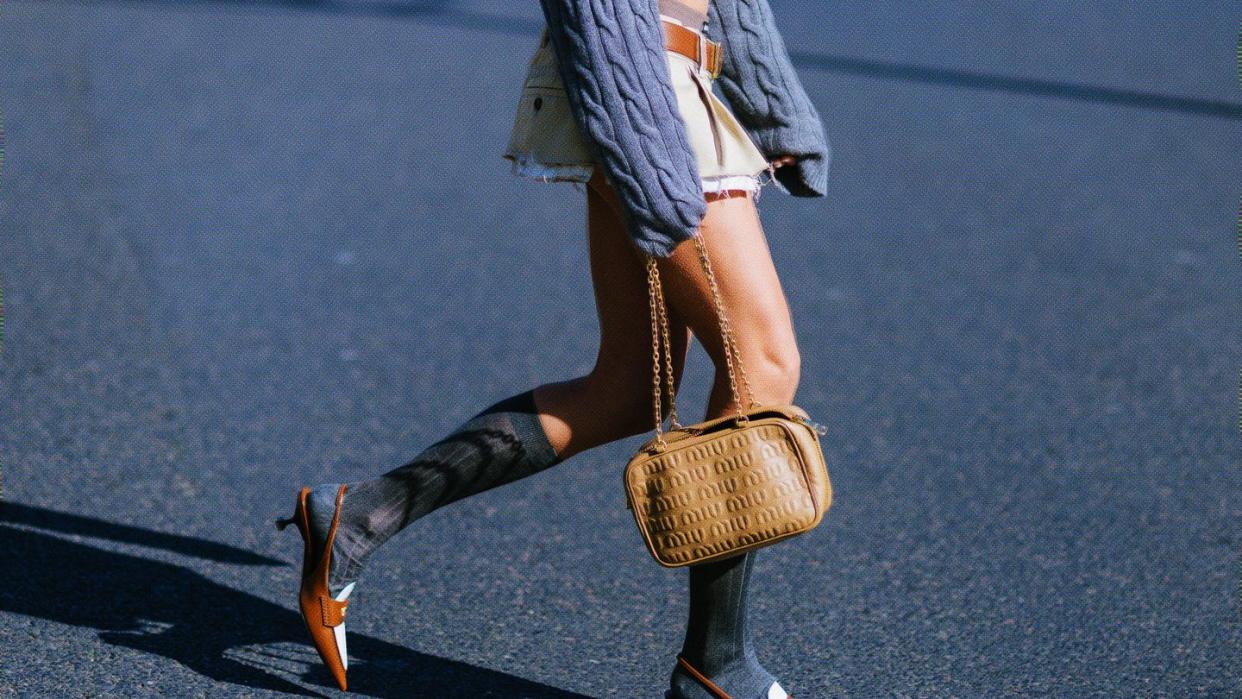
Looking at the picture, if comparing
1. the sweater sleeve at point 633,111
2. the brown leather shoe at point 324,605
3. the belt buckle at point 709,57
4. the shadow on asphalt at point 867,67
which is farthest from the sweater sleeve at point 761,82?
the shadow on asphalt at point 867,67

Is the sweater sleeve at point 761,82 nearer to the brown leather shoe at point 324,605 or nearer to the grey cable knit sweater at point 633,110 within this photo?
the grey cable knit sweater at point 633,110

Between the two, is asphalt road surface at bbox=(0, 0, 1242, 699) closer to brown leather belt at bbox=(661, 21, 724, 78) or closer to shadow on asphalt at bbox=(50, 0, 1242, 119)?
shadow on asphalt at bbox=(50, 0, 1242, 119)

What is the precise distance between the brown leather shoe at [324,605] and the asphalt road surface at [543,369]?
0.37 ft

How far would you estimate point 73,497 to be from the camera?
11.7ft

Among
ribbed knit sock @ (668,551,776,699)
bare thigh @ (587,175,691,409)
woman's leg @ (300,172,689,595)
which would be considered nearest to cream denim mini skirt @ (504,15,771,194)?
bare thigh @ (587,175,691,409)

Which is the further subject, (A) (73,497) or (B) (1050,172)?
(B) (1050,172)

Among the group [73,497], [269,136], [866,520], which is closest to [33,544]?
[73,497]

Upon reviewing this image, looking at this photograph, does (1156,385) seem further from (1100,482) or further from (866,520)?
(866,520)

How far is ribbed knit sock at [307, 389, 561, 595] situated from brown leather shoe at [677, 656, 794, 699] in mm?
430

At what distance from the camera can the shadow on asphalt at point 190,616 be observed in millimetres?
2818

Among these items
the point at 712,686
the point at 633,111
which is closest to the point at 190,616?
the point at 712,686

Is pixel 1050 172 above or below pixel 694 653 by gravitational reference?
below

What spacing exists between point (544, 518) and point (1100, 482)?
1.38 meters

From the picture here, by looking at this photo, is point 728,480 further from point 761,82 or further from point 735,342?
point 761,82
